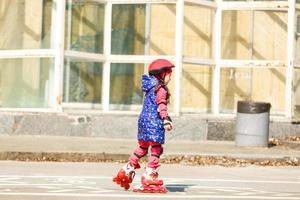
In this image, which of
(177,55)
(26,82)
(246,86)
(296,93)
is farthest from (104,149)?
(296,93)

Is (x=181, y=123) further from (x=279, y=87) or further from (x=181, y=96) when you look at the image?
(x=279, y=87)

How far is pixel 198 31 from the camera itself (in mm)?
20688

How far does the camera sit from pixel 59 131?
61.3ft

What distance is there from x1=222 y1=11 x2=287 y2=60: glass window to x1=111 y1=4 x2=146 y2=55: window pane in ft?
7.35

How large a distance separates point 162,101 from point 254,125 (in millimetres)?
8078

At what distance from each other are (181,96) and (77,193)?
10.5 metres

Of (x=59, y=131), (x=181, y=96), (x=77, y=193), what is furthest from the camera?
(x=181, y=96)

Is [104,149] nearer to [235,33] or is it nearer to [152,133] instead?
[152,133]

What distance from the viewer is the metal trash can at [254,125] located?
59.4 feet

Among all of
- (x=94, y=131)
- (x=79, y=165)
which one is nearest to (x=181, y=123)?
(x=94, y=131)

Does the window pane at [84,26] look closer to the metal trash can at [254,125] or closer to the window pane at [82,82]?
the window pane at [82,82]

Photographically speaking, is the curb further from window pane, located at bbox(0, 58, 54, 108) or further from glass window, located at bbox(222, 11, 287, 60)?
glass window, located at bbox(222, 11, 287, 60)

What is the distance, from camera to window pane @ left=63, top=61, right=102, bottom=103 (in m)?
19.3

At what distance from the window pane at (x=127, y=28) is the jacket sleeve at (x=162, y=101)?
32.6ft
